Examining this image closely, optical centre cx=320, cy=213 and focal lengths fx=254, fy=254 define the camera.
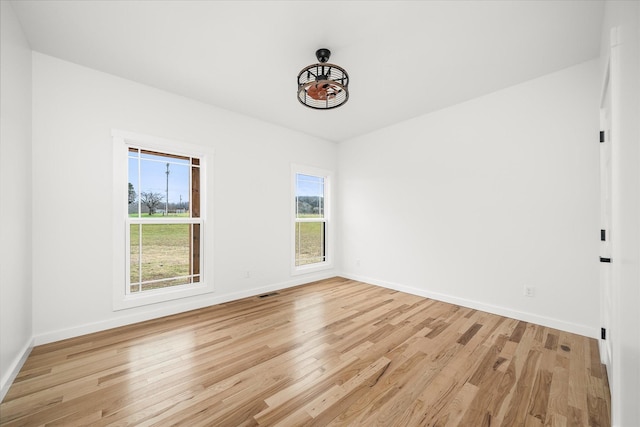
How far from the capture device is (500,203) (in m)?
3.24

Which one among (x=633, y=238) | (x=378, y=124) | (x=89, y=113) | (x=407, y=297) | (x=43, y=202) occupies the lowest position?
(x=407, y=297)

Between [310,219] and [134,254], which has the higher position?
[310,219]

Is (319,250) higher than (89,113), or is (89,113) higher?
(89,113)

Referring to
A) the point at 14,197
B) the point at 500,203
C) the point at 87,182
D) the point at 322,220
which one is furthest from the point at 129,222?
the point at 500,203

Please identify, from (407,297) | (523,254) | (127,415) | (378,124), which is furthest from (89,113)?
(523,254)

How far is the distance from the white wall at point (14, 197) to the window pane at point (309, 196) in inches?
134

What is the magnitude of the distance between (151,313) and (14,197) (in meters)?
1.76

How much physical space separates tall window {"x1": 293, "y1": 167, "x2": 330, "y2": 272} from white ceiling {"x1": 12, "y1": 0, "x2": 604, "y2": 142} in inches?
78.0

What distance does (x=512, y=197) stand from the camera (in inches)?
124

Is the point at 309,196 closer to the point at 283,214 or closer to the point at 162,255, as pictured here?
the point at 283,214

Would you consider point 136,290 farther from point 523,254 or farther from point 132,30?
point 523,254

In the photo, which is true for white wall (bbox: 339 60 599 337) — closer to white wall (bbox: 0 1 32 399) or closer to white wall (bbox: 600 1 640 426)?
white wall (bbox: 600 1 640 426)

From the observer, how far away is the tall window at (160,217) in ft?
10.2

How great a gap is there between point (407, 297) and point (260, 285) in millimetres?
2351
